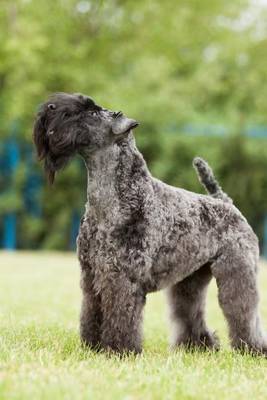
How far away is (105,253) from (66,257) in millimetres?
12087

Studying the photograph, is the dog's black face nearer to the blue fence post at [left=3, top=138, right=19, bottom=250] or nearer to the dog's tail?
the dog's tail

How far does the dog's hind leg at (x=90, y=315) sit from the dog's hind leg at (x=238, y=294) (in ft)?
3.15

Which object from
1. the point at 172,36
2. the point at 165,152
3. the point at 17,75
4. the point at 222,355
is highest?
the point at 172,36

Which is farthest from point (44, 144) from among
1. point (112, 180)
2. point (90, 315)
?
point (90, 315)

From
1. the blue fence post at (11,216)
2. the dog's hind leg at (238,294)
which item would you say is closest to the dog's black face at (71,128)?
the dog's hind leg at (238,294)

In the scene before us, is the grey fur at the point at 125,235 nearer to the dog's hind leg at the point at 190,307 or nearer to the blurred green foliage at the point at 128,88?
the dog's hind leg at the point at 190,307

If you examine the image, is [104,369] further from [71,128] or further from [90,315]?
[71,128]

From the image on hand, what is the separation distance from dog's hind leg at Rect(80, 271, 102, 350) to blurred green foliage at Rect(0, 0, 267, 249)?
42.2 ft

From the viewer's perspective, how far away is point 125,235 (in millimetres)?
4625

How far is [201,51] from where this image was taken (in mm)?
21875

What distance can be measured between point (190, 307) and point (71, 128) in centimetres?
174

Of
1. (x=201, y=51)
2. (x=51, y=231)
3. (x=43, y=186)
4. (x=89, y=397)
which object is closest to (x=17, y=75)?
(x=43, y=186)

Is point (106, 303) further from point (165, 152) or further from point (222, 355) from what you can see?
point (165, 152)

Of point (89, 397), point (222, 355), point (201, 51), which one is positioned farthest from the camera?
point (201, 51)
